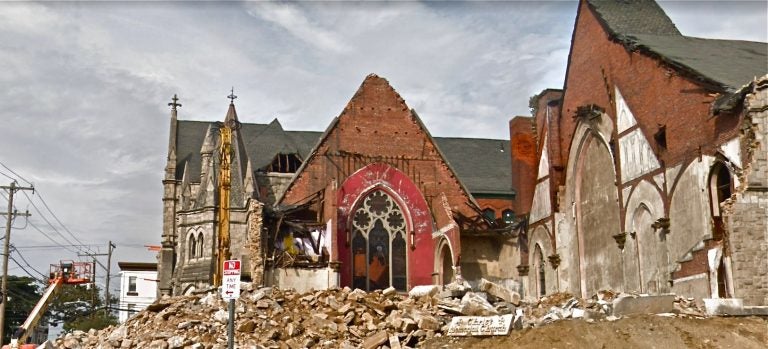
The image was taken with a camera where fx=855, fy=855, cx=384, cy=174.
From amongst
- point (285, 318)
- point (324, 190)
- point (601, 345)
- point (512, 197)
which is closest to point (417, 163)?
point (324, 190)

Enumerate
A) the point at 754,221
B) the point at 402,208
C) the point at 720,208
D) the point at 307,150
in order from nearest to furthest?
the point at 754,221 → the point at 720,208 → the point at 402,208 → the point at 307,150

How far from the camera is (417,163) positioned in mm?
33406

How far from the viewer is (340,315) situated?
18500mm

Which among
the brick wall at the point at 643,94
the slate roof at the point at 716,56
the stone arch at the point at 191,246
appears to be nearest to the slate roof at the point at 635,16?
the brick wall at the point at 643,94

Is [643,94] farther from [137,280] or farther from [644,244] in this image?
[137,280]

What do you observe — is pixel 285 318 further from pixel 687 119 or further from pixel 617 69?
pixel 617 69

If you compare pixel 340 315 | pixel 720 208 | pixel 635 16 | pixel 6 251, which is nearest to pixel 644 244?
pixel 720 208

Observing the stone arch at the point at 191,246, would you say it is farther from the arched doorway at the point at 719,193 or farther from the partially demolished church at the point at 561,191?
the arched doorway at the point at 719,193

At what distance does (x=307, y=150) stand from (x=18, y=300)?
45894mm

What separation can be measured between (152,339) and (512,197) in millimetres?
25382

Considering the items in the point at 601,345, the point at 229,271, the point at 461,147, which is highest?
the point at 461,147

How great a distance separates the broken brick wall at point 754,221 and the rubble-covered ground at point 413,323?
145cm

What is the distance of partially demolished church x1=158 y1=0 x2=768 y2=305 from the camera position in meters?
20.7

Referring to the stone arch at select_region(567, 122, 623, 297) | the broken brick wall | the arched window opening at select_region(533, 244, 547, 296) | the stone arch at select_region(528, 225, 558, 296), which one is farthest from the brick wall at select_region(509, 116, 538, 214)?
the broken brick wall
